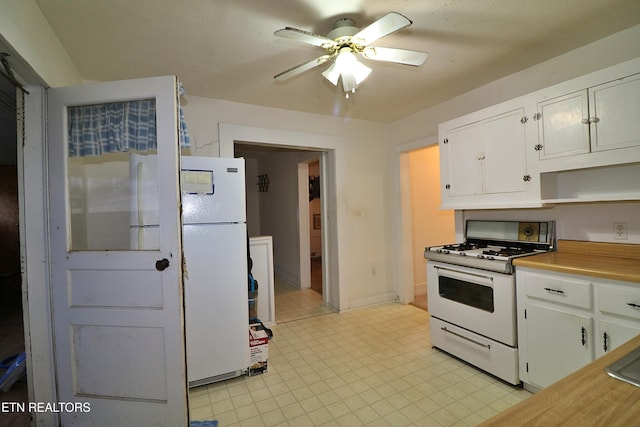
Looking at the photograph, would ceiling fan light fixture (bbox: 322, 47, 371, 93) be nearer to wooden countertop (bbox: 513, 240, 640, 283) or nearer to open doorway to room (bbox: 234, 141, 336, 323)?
wooden countertop (bbox: 513, 240, 640, 283)

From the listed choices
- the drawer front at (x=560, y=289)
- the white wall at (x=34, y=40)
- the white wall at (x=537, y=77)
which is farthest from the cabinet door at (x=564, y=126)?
the white wall at (x=34, y=40)

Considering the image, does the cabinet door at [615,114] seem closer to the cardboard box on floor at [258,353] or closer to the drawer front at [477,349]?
the drawer front at [477,349]

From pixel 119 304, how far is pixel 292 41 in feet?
6.25

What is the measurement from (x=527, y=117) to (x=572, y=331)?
4.73 feet

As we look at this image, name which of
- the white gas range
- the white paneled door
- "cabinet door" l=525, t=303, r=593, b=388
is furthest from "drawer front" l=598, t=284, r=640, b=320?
the white paneled door

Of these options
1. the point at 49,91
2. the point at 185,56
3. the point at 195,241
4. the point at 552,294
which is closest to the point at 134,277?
the point at 195,241

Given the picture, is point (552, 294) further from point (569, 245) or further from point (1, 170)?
point (1, 170)

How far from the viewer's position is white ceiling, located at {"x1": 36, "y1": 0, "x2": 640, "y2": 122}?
161 cm

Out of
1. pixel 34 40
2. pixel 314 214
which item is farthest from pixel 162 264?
pixel 314 214

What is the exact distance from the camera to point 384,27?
1.47 m

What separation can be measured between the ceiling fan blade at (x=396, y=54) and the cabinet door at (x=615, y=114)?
1.09 m

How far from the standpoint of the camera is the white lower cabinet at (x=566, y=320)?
1.50 meters

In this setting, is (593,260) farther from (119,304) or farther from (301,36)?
(119,304)

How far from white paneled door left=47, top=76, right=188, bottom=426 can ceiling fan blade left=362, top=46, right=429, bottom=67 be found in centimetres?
114
